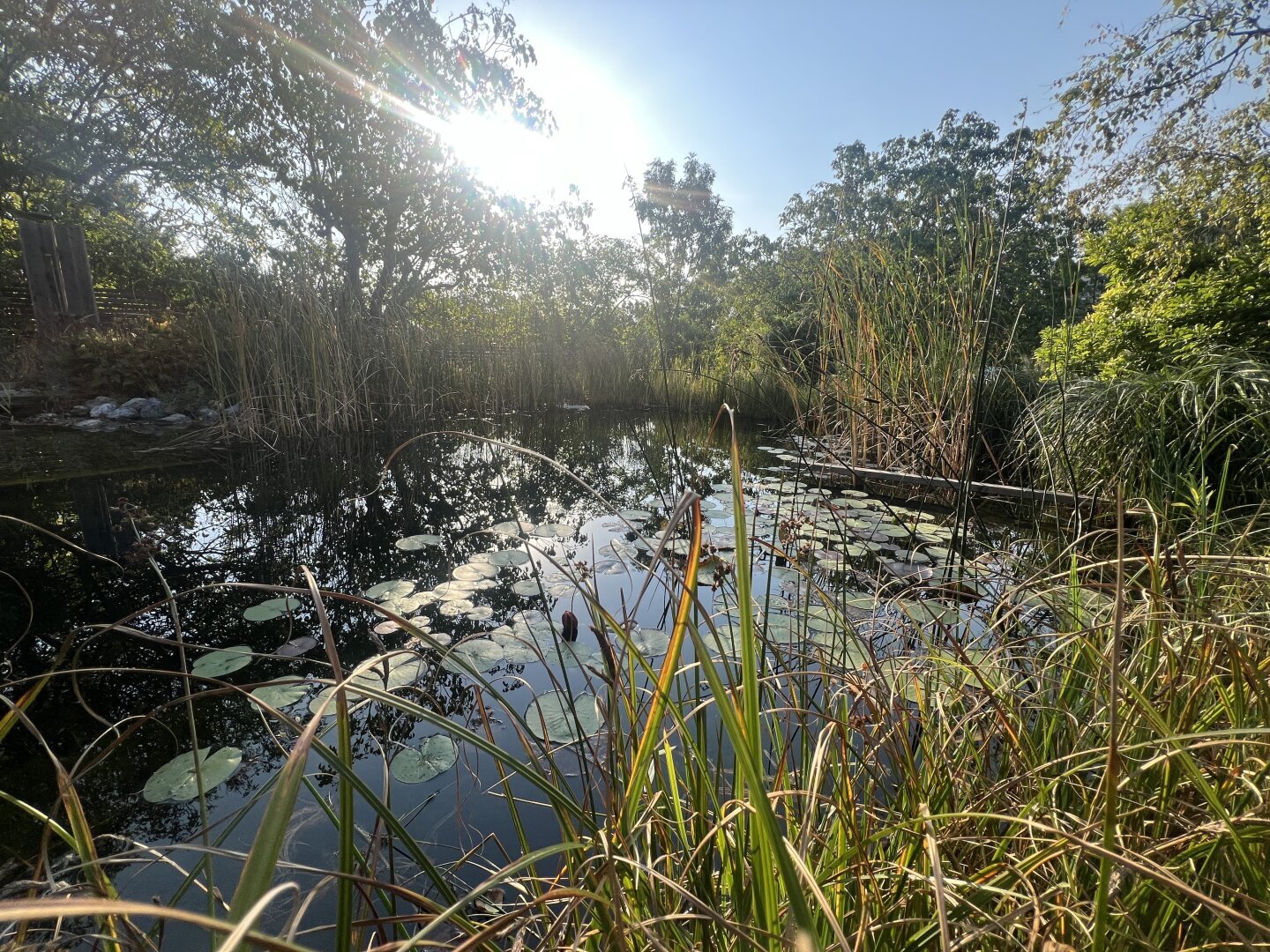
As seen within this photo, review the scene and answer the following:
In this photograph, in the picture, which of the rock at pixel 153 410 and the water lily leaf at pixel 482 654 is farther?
the rock at pixel 153 410

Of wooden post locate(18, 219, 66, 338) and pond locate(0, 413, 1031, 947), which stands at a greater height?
wooden post locate(18, 219, 66, 338)

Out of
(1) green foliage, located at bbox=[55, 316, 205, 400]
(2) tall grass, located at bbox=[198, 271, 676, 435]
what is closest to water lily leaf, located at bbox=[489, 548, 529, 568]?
(2) tall grass, located at bbox=[198, 271, 676, 435]

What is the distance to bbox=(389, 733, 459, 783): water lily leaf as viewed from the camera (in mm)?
1021

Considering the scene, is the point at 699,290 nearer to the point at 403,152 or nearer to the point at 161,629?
the point at 403,152

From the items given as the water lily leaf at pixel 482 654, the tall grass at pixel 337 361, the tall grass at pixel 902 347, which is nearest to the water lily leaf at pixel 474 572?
the water lily leaf at pixel 482 654

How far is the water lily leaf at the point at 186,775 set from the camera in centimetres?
95

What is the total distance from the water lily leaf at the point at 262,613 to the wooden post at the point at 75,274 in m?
6.54

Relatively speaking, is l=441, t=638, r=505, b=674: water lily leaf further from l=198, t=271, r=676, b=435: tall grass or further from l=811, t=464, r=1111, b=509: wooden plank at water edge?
l=198, t=271, r=676, b=435: tall grass

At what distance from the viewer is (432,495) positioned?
319cm

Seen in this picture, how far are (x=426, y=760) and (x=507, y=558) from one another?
37.5 inches

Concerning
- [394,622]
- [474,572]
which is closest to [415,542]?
[474,572]

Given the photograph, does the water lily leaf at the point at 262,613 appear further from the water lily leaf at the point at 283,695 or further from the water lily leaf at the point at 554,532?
the water lily leaf at the point at 554,532

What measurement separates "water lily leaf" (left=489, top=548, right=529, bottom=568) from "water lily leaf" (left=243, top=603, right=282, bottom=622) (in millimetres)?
672

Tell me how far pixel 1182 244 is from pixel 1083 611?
343 cm
